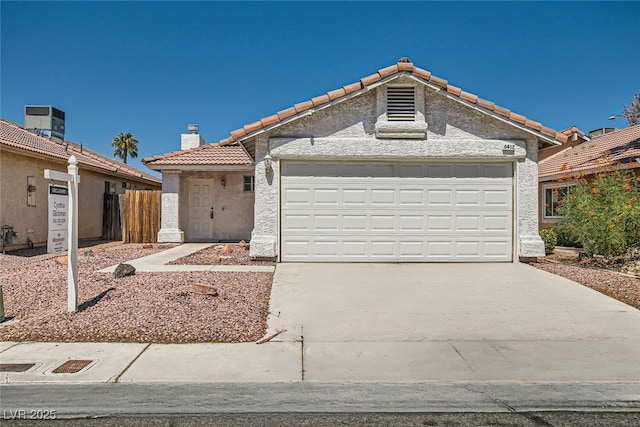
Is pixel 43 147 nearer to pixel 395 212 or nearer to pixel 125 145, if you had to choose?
pixel 395 212

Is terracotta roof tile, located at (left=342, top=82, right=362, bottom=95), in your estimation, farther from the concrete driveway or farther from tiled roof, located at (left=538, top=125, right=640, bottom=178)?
tiled roof, located at (left=538, top=125, right=640, bottom=178)

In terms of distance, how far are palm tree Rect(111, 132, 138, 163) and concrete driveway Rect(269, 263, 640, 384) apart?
45700 mm

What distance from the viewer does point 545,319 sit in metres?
6.62

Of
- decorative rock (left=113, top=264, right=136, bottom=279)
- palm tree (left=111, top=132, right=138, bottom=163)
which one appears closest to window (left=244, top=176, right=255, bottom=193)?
decorative rock (left=113, top=264, right=136, bottom=279)

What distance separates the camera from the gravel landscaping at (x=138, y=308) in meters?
5.72

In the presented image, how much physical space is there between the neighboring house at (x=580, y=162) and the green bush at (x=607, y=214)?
238 centimetres

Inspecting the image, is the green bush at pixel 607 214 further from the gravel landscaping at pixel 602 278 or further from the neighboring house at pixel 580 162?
the neighboring house at pixel 580 162

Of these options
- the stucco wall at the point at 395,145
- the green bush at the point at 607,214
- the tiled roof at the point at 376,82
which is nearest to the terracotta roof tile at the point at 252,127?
the tiled roof at the point at 376,82

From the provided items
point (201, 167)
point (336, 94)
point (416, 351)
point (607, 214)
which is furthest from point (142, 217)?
point (607, 214)

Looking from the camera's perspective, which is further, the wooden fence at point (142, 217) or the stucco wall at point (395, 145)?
the wooden fence at point (142, 217)

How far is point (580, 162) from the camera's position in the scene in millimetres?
17422

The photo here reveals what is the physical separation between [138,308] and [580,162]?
16.9 m

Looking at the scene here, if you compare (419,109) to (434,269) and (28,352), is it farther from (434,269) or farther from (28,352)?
(28,352)

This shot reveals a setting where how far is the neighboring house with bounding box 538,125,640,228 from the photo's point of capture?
49.4 ft
